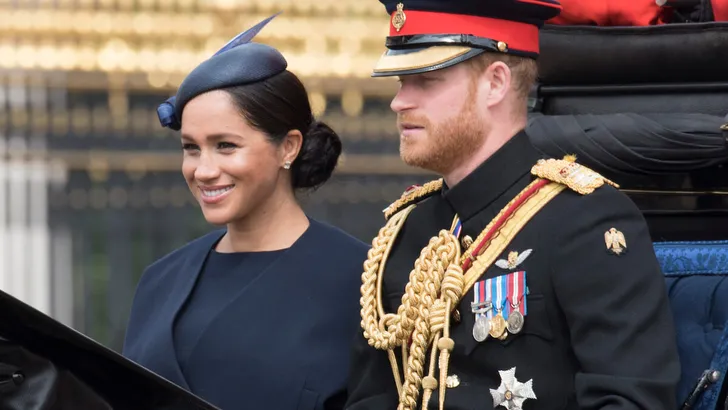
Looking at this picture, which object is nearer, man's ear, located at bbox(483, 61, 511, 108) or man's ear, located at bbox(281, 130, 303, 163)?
man's ear, located at bbox(483, 61, 511, 108)

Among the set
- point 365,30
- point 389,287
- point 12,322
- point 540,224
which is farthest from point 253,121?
point 365,30

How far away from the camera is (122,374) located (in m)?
2.69

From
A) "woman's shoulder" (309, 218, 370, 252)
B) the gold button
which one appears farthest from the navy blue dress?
the gold button

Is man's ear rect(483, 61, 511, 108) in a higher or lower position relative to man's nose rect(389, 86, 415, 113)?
higher

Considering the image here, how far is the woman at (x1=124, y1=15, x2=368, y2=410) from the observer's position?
3.34 metres

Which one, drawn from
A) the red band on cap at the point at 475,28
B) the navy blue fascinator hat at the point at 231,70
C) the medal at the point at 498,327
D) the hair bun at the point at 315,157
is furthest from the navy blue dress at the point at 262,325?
the red band on cap at the point at 475,28

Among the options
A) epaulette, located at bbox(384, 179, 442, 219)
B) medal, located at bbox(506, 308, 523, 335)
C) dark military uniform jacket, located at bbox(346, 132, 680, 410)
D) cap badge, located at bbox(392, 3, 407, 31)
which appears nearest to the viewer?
dark military uniform jacket, located at bbox(346, 132, 680, 410)

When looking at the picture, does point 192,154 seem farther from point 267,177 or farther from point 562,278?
point 562,278

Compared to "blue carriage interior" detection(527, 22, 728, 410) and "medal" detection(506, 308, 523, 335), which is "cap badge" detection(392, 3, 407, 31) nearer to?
"blue carriage interior" detection(527, 22, 728, 410)

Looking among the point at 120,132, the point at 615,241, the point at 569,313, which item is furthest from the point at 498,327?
the point at 120,132

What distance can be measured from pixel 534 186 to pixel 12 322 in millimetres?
980

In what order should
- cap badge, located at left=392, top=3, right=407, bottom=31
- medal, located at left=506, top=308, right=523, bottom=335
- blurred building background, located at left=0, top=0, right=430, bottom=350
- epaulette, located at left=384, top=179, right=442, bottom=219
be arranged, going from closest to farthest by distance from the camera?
medal, located at left=506, top=308, right=523, bottom=335 < cap badge, located at left=392, top=3, right=407, bottom=31 < epaulette, located at left=384, top=179, right=442, bottom=219 < blurred building background, located at left=0, top=0, right=430, bottom=350

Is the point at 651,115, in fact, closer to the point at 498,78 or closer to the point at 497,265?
the point at 498,78

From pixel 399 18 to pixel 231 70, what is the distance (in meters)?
0.53
